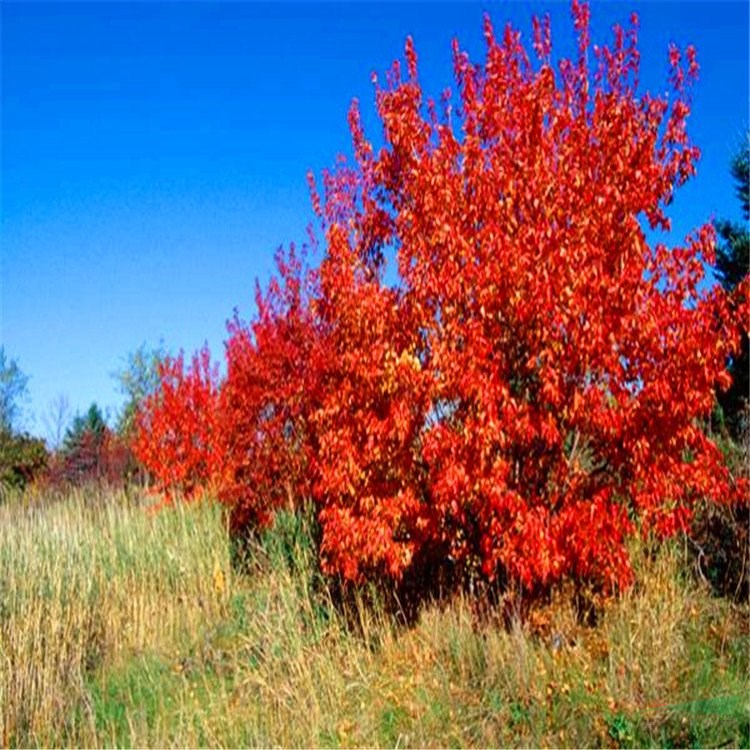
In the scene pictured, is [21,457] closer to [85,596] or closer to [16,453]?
[16,453]

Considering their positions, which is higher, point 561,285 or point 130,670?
point 561,285

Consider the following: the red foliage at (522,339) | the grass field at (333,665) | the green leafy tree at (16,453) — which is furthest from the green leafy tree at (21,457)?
the red foliage at (522,339)

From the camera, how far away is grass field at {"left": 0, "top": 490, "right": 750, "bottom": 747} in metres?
5.56

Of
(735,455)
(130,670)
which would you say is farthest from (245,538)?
(735,455)

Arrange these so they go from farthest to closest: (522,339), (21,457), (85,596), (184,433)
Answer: (21,457) < (184,433) < (85,596) < (522,339)

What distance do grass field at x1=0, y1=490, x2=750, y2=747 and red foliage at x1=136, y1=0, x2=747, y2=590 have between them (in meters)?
0.65

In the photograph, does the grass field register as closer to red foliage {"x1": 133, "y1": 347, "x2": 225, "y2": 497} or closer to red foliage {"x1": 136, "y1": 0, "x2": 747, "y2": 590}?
red foliage {"x1": 136, "y1": 0, "x2": 747, "y2": 590}

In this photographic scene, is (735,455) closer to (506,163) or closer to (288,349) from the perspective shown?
(506,163)

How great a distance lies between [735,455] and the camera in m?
8.20

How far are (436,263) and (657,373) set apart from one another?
189 centimetres

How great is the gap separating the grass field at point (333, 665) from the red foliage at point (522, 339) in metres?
0.65

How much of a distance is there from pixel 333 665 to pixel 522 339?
Answer: 3.14 m

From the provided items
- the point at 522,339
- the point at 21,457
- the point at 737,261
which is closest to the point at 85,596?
the point at 522,339

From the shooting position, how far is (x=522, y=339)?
20.5ft
